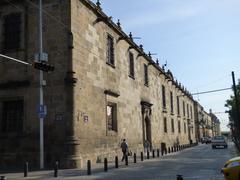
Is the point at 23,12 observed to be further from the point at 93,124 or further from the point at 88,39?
the point at 93,124

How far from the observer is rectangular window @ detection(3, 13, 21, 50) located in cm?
2154

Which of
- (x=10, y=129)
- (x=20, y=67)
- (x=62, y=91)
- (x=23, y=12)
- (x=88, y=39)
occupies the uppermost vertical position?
(x=23, y=12)

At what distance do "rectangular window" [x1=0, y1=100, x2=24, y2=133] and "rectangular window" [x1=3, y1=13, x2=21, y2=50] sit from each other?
3389 mm

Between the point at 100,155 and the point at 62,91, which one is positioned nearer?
the point at 62,91

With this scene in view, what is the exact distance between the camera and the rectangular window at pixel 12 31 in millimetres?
21542

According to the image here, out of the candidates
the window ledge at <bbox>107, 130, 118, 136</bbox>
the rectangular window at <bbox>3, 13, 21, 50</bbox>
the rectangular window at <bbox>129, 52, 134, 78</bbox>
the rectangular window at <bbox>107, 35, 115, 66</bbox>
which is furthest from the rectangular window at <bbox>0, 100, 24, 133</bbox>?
the rectangular window at <bbox>129, 52, 134, 78</bbox>

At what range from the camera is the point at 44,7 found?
21.0 m

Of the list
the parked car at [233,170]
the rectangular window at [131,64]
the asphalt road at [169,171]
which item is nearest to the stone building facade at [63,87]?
the asphalt road at [169,171]

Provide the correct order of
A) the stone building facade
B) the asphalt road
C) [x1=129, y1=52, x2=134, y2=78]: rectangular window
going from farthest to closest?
1. [x1=129, y1=52, x2=134, y2=78]: rectangular window
2. the stone building facade
3. the asphalt road

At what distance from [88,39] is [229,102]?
41848 millimetres

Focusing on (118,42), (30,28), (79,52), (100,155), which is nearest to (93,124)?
(100,155)

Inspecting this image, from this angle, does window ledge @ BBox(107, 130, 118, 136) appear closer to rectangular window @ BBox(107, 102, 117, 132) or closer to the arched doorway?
rectangular window @ BBox(107, 102, 117, 132)

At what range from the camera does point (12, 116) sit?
20922 millimetres

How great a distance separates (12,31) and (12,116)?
5.19m
